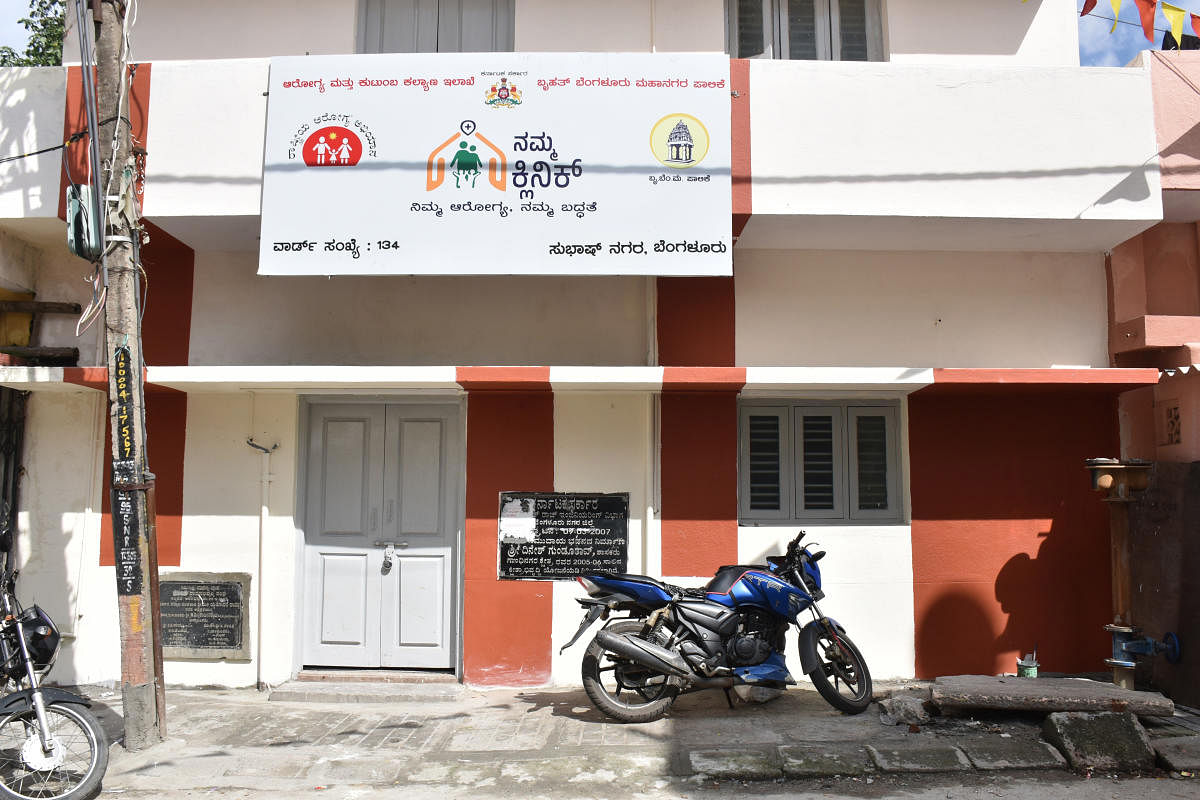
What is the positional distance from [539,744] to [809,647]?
2.06 meters

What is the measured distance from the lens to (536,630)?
7367mm

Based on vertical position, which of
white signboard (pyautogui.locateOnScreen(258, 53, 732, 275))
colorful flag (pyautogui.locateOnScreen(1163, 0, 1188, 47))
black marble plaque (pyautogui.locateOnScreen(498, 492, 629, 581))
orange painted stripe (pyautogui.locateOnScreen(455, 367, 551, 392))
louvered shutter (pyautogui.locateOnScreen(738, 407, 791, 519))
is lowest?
black marble plaque (pyautogui.locateOnScreen(498, 492, 629, 581))

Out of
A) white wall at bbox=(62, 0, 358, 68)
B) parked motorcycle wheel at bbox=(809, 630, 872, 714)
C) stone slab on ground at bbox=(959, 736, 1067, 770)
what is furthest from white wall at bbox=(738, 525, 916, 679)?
white wall at bbox=(62, 0, 358, 68)

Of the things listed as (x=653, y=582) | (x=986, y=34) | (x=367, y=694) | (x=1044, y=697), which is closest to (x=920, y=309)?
(x=986, y=34)

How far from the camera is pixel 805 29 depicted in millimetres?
8055

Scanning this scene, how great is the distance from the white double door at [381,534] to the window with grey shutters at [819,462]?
101 inches

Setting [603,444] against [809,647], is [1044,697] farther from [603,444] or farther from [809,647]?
[603,444]

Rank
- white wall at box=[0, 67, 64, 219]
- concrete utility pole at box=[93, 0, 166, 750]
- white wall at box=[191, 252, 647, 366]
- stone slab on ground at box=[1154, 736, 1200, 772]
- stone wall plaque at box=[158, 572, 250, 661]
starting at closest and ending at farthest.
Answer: stone slab on ground at box=[1154, 736, 1200, 772], concrete utility pole at box=[93, 0, 166, 750], white wall at box=[0, 67, 64, 219], stone wall plaque at box=[158, 572, 250, 661], white wall at box=[191, 252, 647, 366]

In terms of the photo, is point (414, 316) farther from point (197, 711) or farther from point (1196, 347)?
point (1196, 347)

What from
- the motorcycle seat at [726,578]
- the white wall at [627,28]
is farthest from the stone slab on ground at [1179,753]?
the white wall at [627,28]

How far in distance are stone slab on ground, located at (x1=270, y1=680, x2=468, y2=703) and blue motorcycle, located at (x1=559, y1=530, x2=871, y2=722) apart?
1467mm

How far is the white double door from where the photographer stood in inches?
297

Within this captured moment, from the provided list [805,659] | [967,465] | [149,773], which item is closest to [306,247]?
[149,773]

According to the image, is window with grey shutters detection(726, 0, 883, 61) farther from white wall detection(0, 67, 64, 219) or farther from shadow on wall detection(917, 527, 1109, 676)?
white wall detection(0, 67, 64, 219)
